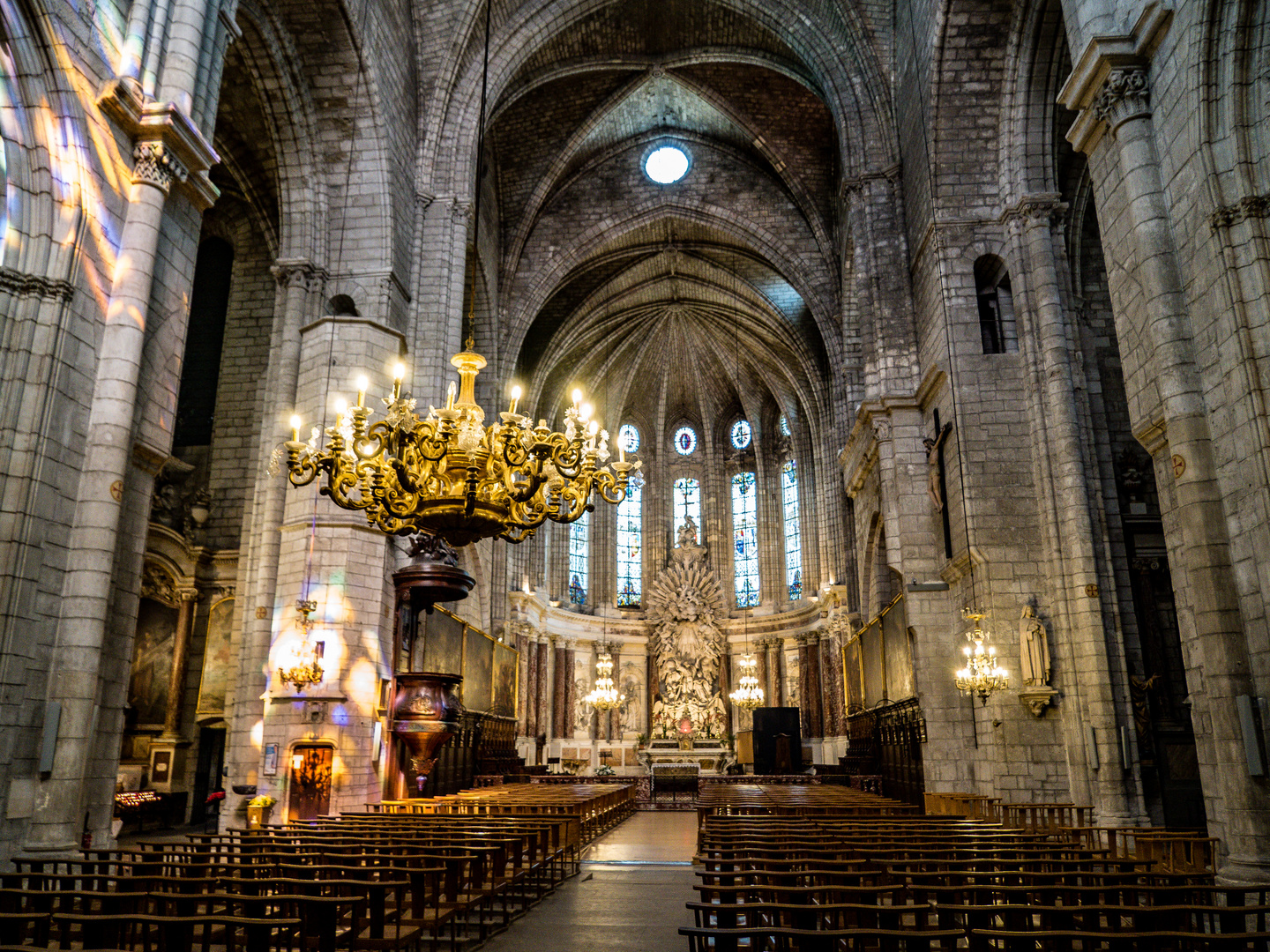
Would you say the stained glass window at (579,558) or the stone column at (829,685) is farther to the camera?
the stained glass window at (579,558)

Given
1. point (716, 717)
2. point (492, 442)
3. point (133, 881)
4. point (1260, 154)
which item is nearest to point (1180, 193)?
point (1260, 154)

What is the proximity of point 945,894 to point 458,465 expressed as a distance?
5751 millimetres

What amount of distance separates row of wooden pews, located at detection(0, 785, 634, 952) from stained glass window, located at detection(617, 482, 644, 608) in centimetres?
2591

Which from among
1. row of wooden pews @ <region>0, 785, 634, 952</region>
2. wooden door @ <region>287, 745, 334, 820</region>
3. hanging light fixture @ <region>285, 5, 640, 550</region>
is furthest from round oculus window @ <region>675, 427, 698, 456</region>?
row of wooden pews @ <region>0, 785, 634, 952</region>

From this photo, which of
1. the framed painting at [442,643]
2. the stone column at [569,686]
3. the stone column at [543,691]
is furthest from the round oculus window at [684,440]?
the framed painting at [442,643]

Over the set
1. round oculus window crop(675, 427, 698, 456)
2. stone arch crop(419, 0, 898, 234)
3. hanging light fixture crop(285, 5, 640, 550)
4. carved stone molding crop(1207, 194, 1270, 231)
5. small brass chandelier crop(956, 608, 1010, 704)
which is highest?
stone arch crop(419, 0, 898, 234)

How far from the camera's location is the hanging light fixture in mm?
9016

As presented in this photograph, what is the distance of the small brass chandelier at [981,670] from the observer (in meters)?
12.8

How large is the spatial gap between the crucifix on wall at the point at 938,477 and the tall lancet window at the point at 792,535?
1712 cm

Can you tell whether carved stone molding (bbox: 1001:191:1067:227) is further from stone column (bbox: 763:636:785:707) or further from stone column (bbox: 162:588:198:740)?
stone column (bbox: 763:636:785:707)

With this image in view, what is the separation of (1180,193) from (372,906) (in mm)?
8369

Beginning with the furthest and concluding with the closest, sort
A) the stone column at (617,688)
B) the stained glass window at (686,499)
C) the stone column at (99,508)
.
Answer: the stained glass window at (686,499) < the stone column at (617,688) < the stone column at (99,508)

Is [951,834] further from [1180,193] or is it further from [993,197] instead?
[993,197]

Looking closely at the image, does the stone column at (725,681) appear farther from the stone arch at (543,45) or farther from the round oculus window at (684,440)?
the stone arch at (543,45)
